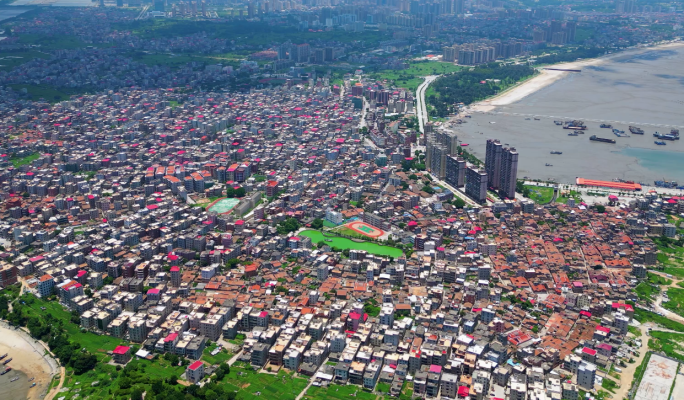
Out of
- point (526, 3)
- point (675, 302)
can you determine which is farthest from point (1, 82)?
point (526, 3)

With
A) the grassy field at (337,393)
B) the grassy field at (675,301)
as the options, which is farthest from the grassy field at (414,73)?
the grassy field at (337,393)

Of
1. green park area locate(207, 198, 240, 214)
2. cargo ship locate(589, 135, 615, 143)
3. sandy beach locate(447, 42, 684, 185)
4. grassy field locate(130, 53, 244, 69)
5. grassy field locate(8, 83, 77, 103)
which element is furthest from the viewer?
grassy field locate(130, 53, 244, 69)

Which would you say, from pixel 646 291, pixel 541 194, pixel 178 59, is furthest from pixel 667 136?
pixel 178 59

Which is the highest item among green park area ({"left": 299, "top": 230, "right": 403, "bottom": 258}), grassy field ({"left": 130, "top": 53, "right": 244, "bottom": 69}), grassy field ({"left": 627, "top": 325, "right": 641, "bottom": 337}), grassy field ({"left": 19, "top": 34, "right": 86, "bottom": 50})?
grassy field ({"left": 19, "top": 34, "right": 86, "bottom": 50})

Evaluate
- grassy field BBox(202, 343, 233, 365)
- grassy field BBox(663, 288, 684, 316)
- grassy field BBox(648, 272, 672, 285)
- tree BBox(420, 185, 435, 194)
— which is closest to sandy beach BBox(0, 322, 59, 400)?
grassy field BBox(202, 343, 233, 365)

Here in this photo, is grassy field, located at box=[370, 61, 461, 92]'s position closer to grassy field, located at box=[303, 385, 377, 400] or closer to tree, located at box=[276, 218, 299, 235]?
tree, located at box=[276, 218, 299, 235]

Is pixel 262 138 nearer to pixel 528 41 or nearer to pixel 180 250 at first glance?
pixel 180 250
